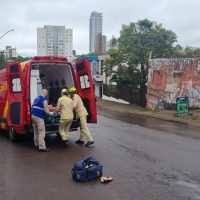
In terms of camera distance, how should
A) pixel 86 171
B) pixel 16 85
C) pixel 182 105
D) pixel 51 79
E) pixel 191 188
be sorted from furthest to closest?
pixel 182 105, pixel 51 79, pixel 16 85, pixel 86 171, pixel 191 188

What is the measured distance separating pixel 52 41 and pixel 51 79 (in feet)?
253

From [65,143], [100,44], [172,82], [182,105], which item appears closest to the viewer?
[65,143]

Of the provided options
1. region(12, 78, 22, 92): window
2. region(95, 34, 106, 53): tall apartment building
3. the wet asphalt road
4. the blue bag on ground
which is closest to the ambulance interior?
region(12, 78, 22, 92): window

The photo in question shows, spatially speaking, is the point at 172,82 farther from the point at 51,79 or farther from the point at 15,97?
the point at 15,97

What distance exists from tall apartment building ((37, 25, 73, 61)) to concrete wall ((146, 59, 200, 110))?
5773 centimetres

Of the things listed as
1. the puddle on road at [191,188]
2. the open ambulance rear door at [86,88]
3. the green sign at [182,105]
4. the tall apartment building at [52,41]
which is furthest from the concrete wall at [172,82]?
the tall apartment building at [52,41]

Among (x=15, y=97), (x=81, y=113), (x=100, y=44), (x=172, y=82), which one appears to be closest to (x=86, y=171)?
(x=81, y=113)

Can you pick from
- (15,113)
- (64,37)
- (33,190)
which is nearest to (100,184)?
(33,190)

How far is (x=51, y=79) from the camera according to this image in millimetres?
12789

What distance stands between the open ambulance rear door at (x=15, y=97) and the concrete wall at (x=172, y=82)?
1507 centimetres

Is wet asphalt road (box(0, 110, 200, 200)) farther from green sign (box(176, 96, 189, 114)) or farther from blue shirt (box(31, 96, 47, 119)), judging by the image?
green sign (box(176, 96, 189, 114))

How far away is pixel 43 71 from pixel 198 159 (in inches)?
209

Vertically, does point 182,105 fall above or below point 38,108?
below

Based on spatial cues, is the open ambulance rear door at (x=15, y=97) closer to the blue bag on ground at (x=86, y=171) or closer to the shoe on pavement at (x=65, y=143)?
the shoe on pavement at (x=65, y=143)
